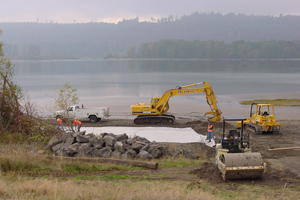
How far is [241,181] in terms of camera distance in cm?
1151

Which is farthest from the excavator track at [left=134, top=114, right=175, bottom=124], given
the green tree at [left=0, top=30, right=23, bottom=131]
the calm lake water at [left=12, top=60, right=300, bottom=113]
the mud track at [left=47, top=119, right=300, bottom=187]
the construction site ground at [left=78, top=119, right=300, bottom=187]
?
the green tree at [left=0, top=30, right=23, bottom=131]

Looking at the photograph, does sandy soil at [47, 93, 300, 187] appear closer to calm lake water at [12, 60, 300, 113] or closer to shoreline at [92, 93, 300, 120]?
shoreline at [92, 93, 300, 120]

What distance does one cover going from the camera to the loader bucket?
1131cm

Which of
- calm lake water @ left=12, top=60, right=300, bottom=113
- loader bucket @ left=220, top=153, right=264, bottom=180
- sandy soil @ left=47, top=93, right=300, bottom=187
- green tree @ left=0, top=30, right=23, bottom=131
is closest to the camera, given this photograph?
loader bucket @ left=220, top=153, right=264, bottom=180

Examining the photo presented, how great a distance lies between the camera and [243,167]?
11352 mm

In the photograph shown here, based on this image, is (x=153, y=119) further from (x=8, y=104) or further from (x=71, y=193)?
(x=71, y=193)

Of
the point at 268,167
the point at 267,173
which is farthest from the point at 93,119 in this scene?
the point at 267,173

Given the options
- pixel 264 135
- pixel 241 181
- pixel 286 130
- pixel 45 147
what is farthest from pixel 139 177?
pixel 286 130

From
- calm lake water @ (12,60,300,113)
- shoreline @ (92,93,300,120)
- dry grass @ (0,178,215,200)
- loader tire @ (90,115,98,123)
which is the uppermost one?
calm lake water @ (12,60,300,113)

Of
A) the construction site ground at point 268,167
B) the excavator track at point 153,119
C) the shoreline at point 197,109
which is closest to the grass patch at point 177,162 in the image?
the construction site ground at point 268,167

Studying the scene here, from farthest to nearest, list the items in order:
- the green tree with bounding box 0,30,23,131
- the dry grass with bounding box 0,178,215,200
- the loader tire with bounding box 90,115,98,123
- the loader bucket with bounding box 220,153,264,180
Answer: the loader tire with bounding box 90,115,98,123, the green tree with bounding box 0,30,23,131, the loader bucket with bounding box 220,153,264,180, the dry grass with bounding box 0,178,215,200

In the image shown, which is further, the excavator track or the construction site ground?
the excavator track

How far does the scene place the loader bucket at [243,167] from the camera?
37.1 feet

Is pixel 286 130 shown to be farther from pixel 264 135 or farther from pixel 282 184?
pixel 282 184
